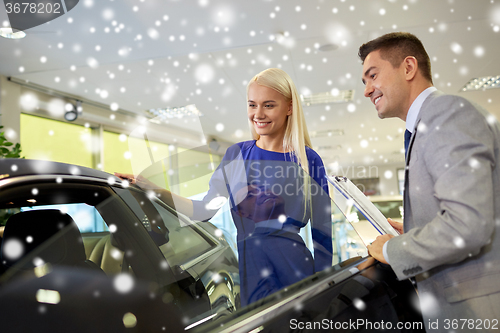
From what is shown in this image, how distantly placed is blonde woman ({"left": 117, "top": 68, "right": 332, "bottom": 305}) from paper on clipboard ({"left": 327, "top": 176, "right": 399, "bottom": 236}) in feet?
0.22

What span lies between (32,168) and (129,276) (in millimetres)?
313

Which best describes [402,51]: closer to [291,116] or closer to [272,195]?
[291,116]

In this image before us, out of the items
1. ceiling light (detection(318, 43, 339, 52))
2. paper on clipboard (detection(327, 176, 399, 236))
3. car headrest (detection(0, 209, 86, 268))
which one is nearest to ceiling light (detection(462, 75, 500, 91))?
ceiling light (detection(318, 43, 339, 52))

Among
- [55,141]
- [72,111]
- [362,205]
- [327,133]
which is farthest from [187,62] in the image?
[327,133]

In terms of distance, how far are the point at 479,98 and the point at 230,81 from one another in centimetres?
514

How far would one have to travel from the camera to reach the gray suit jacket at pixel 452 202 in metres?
0.71

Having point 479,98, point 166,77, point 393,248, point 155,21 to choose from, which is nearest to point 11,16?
point 155,21

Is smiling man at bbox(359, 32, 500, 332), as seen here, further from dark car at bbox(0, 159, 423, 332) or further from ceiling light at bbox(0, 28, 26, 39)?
ceiling light at bbox(0, 28, 26, 39)

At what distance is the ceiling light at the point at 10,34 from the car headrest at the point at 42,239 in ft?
10.4

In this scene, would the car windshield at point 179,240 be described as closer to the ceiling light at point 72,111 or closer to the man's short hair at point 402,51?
the man's short hair at point 402,51

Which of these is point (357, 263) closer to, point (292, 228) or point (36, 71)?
point (292, 228)

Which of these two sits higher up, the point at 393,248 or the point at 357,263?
the point at 393,248

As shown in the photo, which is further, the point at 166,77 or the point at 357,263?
the point at 166,77

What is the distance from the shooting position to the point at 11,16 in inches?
113
